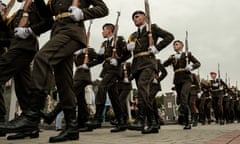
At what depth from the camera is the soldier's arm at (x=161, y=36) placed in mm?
5500

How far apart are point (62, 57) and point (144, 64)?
7.06 feet

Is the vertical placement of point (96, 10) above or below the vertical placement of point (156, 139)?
above

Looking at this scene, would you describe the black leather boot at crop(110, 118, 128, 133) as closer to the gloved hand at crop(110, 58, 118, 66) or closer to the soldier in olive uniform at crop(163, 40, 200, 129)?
the gloved hand at crop(110, 58, 118, 66)

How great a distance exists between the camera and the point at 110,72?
619 centimetres

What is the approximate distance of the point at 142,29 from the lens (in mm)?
5773

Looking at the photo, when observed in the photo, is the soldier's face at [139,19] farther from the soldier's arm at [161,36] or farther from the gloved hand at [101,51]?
the gloved hand at [101,51]

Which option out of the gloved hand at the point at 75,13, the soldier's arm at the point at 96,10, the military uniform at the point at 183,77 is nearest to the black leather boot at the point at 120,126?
the military uniform at the point at 183,77

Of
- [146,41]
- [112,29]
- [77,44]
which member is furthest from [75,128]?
[112,29]

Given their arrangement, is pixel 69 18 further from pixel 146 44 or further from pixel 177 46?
pixel 177 46

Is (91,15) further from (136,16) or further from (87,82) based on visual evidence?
(87,82)

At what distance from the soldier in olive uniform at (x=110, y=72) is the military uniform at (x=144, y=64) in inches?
23.6

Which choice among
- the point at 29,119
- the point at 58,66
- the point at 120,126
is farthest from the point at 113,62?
the point at 29,119

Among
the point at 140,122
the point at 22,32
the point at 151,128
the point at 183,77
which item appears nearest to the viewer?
the point at 22,32

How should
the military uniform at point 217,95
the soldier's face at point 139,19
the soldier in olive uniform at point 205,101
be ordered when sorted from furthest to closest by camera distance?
the soldier in olive uniform at point 205,101, the military uniform at point 217,95, the soldier's face at point 139,19
